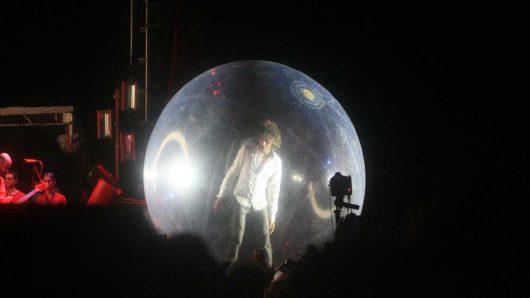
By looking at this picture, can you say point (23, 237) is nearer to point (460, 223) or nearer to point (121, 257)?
point (121, 257)

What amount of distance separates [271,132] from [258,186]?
0.65 metres

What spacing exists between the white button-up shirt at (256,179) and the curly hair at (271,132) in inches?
4.7

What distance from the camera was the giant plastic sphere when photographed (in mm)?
5090

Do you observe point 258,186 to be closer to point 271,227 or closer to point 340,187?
point 271,227

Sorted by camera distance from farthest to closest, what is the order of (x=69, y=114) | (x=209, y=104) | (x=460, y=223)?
(x=69, y=114) < (x=209, y=104) < (x=460, y=223)

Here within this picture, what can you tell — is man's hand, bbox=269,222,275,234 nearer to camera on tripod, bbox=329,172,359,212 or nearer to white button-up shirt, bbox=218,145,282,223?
white button-up shirt, bbox=218,145,282,223

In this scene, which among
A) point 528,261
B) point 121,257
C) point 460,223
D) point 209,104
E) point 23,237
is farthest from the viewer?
point 209,104

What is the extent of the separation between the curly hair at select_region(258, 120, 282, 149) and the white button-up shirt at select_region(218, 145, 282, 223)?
0.39 feet

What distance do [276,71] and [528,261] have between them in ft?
12.3

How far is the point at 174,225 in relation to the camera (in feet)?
17.6

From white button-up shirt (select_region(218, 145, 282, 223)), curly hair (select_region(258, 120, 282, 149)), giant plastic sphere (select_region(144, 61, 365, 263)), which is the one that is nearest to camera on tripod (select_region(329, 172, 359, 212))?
giant plastic sphere (select_region(144, 61, 365, 263))

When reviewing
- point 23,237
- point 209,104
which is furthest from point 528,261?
point 209,104

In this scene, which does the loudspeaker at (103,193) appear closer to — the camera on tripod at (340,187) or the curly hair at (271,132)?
the curly hair at (271,132)

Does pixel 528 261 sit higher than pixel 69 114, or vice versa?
pixel 69 114
